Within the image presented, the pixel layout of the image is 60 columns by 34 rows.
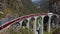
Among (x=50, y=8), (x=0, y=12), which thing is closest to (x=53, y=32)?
(x=50, y=8)

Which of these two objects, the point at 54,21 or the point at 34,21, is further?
the point at 54,21

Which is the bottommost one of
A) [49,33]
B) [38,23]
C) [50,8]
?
[49,33]

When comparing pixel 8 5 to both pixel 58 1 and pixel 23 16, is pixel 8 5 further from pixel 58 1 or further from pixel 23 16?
pixel 58 1

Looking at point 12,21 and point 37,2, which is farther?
point 37,2

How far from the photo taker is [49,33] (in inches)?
97.9

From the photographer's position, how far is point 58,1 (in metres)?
2.48

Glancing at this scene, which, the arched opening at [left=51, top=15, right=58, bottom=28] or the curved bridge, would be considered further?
the arched opening at [left=51, top=15, right=58, bottom=28]

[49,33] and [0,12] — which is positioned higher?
[0,12]

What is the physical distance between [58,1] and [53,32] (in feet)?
1.58

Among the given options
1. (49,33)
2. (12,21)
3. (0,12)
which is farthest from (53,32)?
(0,12)

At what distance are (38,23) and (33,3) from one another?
0.95 ft

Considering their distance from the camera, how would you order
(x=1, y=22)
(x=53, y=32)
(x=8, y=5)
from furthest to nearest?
(x=53, y=32) < (x=8, y=5) < (x=1, y=22)

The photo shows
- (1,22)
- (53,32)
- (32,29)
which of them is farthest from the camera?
(53,32)

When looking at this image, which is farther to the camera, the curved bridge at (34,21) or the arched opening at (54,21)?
the arched opening at (54,21)
